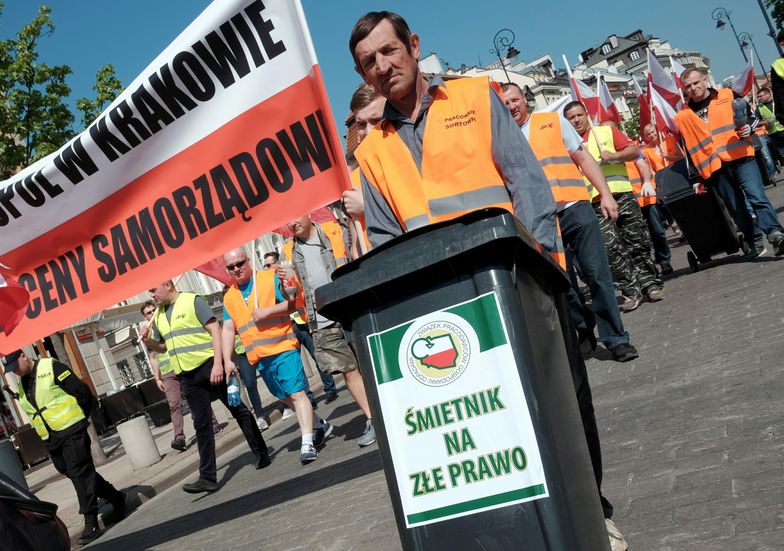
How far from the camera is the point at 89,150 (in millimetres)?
6160

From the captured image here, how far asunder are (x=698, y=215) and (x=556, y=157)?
3.91 metres

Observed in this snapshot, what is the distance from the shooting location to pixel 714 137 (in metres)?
9.77

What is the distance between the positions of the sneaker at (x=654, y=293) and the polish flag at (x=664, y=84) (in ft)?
13.9

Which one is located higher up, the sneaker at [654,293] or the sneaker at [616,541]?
the sneaker at [616,541]

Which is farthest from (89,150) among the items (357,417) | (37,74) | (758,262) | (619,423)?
(37,74)

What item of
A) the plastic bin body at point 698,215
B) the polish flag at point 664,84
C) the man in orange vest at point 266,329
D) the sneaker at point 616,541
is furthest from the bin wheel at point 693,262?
the sneaker at point 616,541

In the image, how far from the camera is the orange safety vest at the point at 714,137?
9.64m

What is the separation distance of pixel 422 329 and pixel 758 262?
8452 mm

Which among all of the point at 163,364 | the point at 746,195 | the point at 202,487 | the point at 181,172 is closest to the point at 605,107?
the point at 746,195

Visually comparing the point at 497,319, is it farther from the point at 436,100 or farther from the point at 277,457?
the point at 277,457

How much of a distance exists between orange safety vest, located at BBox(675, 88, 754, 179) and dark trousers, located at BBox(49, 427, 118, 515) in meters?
6.81

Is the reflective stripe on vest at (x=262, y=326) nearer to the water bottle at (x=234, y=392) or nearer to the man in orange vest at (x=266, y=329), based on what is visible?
the man in orange vest at (x=266, y=329)

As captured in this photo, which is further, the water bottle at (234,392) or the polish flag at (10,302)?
the water bottle at (234,392)

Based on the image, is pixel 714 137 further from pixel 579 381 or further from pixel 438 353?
pixel 438 353
